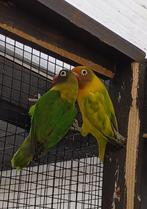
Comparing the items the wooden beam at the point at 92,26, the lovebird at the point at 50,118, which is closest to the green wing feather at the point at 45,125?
the lovebird at the point at 50,118

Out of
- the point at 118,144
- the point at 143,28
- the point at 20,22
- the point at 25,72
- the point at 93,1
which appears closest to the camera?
the point at 20,22

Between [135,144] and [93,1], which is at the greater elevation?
[93,1]

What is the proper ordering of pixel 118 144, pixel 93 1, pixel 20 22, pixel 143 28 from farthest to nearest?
1. pixel 143 28
2. pixel 93 1
3. pixel 118 144
4. pixel 20 22

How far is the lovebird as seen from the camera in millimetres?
729

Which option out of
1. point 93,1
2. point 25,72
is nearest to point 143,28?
point 93,1

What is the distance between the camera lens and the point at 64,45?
796 mm

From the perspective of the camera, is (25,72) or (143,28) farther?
(143,28)

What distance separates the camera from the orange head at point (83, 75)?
764mm

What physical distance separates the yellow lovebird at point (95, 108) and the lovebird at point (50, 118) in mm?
22

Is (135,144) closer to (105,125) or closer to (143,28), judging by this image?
(105,125)

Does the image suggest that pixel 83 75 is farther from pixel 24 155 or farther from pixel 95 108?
pixel 24 155

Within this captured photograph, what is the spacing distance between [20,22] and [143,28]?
1.15m

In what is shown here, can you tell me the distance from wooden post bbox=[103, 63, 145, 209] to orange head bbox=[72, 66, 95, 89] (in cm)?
12

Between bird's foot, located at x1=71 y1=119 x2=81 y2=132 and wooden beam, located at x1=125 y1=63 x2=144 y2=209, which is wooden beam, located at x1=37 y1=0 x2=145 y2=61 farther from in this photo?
bird's foot, located at x1=71 y1=119 x2=81 y2=132
